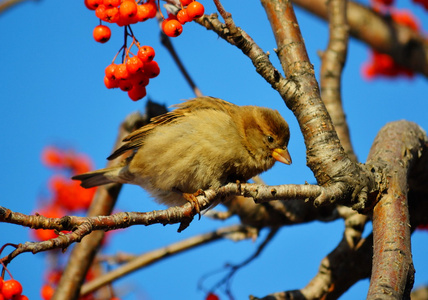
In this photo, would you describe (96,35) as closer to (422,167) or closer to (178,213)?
(178,213)

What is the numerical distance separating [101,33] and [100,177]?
1.93 metres

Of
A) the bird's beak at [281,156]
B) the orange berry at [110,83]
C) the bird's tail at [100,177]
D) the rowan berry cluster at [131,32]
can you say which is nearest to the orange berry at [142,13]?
the rowan berry cluster at [131,32]

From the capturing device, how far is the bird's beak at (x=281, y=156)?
4.03 m

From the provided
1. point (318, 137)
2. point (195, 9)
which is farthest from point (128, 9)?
point (318, 137)

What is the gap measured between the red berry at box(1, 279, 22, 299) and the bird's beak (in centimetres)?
239

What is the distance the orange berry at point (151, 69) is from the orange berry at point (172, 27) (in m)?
0.24

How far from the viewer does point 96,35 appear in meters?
2.76

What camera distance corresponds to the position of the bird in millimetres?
3697

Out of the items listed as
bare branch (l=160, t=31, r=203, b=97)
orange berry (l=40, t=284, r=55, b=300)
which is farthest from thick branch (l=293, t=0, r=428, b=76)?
orange berry (l=40, t=284, r=55, b=300)

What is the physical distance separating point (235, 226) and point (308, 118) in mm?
2357

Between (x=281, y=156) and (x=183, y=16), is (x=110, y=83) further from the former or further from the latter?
(x=281, y=156)

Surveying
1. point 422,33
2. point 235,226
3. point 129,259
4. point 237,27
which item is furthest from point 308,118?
point 422,33

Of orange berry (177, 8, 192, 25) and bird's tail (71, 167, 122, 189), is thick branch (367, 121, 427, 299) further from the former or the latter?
bird's tail (71, 167, 122, 189)

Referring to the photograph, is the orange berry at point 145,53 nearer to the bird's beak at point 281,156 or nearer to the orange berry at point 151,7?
the orange berry at point 151,7
